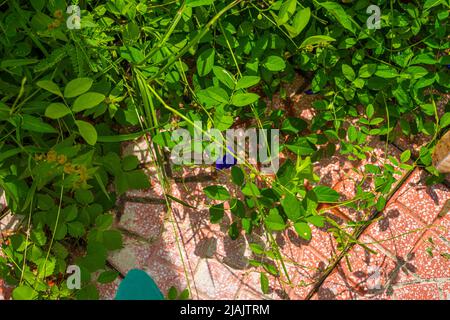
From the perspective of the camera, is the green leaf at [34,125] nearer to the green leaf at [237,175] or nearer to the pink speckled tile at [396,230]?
the green leaf at [237,175]

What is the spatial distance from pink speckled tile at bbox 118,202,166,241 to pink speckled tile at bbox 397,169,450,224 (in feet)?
3.21

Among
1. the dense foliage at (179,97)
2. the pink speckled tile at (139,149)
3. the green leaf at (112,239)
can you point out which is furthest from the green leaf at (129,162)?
the green leaf at (112,239)

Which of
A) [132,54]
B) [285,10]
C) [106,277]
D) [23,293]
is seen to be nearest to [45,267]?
[23,293]

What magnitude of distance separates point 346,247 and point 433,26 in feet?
2.93

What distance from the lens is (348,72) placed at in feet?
5.96

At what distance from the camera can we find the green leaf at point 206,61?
171cm

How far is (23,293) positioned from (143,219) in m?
0.53

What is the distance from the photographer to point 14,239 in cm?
182

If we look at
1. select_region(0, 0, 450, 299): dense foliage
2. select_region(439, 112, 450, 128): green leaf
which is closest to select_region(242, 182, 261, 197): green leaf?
select_region(0, 0, 450, 299): dense foliage

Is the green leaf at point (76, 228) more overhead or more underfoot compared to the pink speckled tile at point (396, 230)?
more overhead

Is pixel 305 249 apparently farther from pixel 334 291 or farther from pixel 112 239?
pixel 112 239

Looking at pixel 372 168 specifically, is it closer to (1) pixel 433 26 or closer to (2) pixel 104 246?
(1) pixel 433 26

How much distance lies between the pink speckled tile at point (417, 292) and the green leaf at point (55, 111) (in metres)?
1.44

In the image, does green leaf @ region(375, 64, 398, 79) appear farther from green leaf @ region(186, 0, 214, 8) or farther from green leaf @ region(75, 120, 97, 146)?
green leaf @ region(75, 120, 97, 146)
